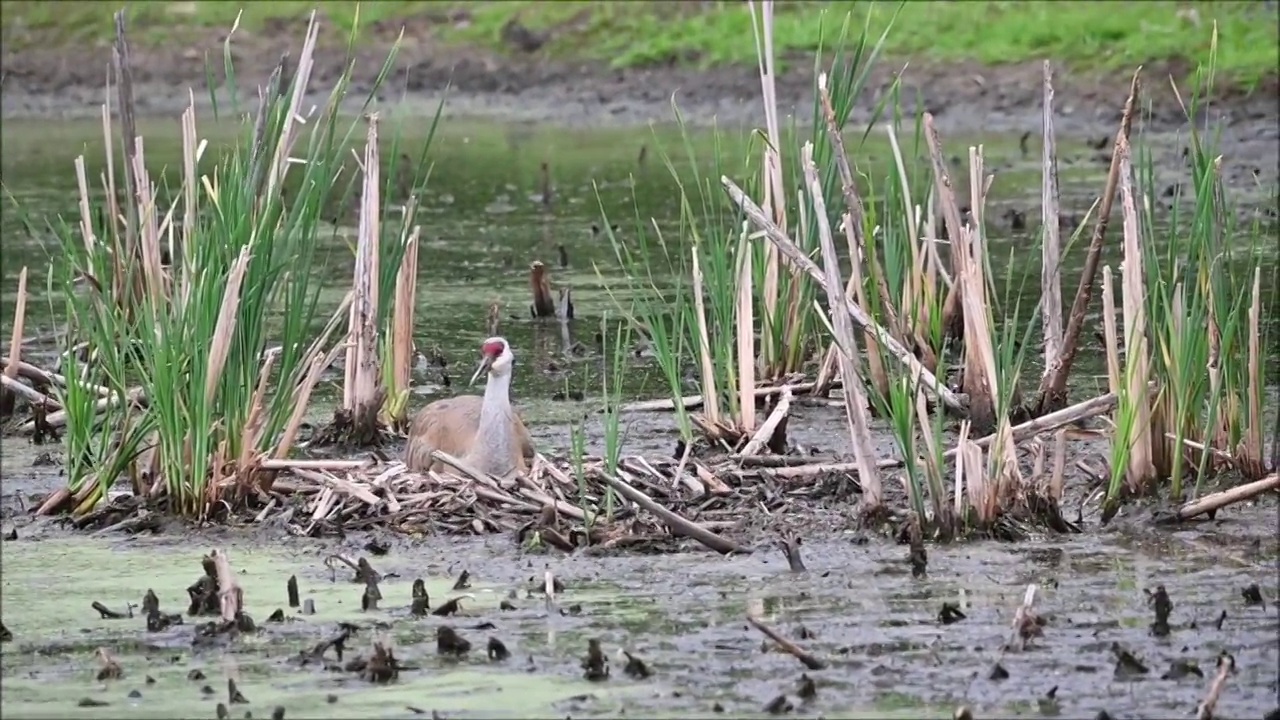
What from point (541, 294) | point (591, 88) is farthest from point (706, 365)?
point (591, 88)

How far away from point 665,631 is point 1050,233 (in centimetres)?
283

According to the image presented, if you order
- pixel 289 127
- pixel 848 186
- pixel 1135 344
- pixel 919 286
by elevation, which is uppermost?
pixel 289 127

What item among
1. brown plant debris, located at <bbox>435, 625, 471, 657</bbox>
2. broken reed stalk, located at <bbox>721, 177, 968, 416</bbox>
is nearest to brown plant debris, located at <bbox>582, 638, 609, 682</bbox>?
brown plant debris, located at <bbox>435, 625, 471, 657</bbox>

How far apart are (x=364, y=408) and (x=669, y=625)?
2.81 metres

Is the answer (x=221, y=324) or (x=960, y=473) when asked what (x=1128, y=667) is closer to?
(x=960, y=473)

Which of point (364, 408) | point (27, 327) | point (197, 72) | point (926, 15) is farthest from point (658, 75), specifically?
point (364, 408)

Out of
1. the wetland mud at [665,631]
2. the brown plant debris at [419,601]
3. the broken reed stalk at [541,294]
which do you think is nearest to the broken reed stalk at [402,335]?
the wetland mud at [665,631]

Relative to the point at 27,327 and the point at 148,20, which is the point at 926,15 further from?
the point at 27,327

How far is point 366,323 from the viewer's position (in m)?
8.26

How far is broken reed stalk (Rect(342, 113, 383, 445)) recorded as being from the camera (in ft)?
26.9

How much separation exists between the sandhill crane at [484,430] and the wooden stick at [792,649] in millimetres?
2126

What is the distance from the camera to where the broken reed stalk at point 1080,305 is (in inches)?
293

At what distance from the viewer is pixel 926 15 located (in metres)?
22.8

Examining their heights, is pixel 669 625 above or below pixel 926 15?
below
